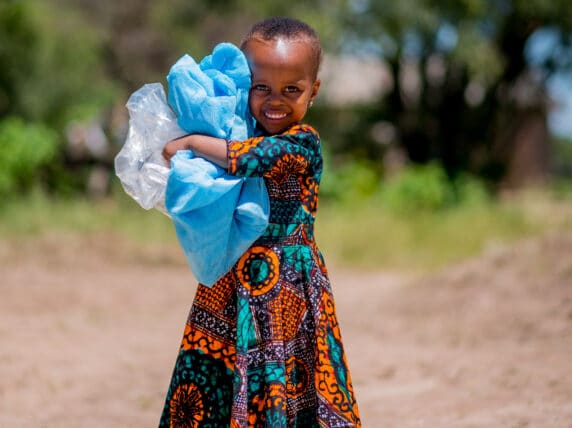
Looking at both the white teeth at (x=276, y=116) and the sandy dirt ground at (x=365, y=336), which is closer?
the white teeth at (x=276, y=116)

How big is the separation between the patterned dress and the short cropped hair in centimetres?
24

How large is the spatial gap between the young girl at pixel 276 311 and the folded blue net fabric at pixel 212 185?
60 millimetres

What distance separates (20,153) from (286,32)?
1026 cm

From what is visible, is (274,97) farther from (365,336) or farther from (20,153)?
(20,153)

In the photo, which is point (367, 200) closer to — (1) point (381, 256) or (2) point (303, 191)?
(1) point (381, 256)

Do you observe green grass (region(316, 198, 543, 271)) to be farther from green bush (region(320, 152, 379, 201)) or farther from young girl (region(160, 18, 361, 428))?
young girl (region(160, 18, 361, 428))

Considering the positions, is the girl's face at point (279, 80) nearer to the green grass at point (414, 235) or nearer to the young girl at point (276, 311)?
the young girl at point (276, 311)

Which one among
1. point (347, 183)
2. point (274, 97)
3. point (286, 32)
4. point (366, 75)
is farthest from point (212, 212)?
point (366, 75)

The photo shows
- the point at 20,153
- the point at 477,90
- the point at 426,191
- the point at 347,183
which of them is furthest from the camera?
the point at 477,90

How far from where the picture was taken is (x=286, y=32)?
2375 mm

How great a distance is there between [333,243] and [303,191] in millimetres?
8579

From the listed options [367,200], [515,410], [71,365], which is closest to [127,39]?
[367,200]

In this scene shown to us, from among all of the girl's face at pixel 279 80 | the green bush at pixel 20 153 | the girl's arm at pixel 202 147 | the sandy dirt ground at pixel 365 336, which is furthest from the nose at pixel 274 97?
the green bush at pixel 20 153

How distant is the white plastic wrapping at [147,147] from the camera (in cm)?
234
